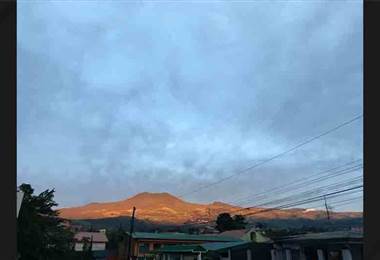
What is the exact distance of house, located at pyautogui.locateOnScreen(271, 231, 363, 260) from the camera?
1366cm

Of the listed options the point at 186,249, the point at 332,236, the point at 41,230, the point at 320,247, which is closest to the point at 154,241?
the point at 186,249

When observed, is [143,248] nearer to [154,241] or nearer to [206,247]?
[154,241]

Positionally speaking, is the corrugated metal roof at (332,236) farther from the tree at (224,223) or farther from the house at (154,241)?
the tree at (224,223)

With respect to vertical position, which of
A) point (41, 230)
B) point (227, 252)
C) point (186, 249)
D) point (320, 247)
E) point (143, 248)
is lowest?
point (143, 248)

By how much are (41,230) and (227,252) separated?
791 centimetres

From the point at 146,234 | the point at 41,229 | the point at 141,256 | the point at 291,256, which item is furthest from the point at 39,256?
the point at 146,234

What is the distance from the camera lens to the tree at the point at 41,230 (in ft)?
44.7

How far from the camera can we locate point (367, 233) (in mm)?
1237

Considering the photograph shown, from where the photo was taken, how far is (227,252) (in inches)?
795

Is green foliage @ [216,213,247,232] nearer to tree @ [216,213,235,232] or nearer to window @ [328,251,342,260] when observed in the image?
tree @ [216,213,235,232]

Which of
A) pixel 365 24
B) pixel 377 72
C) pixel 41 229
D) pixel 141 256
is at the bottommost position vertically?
pixel 141 256

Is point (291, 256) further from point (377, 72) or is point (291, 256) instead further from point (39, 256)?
point (377, 72)

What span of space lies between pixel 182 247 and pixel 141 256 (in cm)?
619

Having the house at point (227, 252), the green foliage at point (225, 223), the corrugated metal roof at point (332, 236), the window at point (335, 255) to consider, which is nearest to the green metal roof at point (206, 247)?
the house at point (227, 252)
